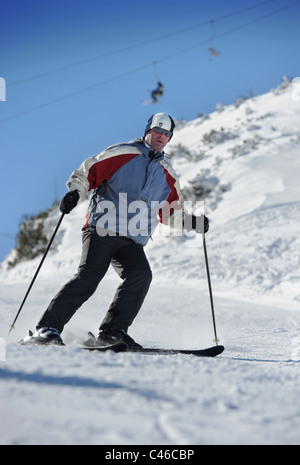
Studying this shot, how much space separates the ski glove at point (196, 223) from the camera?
382 cm

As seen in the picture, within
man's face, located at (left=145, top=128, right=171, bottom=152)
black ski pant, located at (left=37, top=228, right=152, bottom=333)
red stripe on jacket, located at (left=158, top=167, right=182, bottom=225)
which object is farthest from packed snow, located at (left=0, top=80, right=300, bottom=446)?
man's face, located at (left=145, top=128, right=171, bottom=152)

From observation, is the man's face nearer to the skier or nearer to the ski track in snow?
the skier

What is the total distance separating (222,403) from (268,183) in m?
11.8

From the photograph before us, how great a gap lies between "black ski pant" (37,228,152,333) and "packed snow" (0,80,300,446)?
43 centimetres

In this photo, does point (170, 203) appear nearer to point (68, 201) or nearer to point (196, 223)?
point (196, 223)

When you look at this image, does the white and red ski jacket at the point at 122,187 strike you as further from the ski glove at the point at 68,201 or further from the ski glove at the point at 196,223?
the ski glove at the point at 196,223

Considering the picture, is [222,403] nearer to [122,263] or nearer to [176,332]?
[122,263]

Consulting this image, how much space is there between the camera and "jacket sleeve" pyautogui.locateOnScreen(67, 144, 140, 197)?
11.1 feet

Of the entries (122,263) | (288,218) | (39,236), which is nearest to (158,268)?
(288,218)

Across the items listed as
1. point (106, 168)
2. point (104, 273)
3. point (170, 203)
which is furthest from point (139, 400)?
point (170, 203)

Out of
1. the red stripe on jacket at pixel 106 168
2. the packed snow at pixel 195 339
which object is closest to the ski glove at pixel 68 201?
the red stripe on jacket at pixel 106 168

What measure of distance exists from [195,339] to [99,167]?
2.05 m

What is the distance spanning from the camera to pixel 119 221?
3293mm

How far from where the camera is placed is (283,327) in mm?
5199
